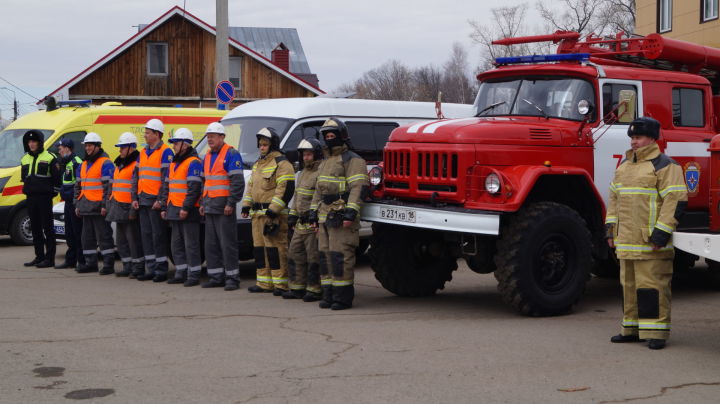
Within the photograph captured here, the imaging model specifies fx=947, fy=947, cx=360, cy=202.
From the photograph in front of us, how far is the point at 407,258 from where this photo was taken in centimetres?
1064

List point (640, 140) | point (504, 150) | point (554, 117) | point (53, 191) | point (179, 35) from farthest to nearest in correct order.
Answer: point (179, 35)
point (53, 191)
point (554, 117)
point (504, 150)
point (640, 140)

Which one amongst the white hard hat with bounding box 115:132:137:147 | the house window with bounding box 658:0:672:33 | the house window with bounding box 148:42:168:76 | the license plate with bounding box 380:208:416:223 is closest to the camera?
the license plate with bounding box 380:208:416:223

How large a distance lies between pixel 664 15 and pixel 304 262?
59.8 feet

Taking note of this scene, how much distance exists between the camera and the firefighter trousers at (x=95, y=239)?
1351 cm

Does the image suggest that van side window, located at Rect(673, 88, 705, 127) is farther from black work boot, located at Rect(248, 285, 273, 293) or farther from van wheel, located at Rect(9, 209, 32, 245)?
van wheel, located at Rect(9, 209, 32, 245)

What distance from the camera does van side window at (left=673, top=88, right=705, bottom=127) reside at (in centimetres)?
1080

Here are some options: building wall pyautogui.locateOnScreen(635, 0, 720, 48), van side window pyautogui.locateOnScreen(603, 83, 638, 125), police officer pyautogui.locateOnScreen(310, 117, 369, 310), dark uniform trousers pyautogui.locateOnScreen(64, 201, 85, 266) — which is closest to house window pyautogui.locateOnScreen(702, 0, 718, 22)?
building wall pyautogui.locateOnScreen(635, 0, 720, 48)

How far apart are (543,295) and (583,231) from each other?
0.79 metres

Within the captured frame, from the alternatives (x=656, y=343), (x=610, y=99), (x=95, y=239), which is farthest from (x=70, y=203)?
(x=656, y=343)


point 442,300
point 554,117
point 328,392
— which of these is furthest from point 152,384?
point 554,117

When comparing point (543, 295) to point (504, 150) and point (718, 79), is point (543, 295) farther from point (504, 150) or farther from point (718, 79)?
point (718, 79)

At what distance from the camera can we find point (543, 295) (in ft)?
30.6

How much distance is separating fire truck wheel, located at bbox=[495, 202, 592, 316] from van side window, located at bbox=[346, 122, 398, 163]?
456 centimetres

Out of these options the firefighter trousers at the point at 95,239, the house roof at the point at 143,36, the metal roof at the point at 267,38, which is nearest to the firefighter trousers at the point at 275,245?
the firefighter trousers at the point at 95,239
